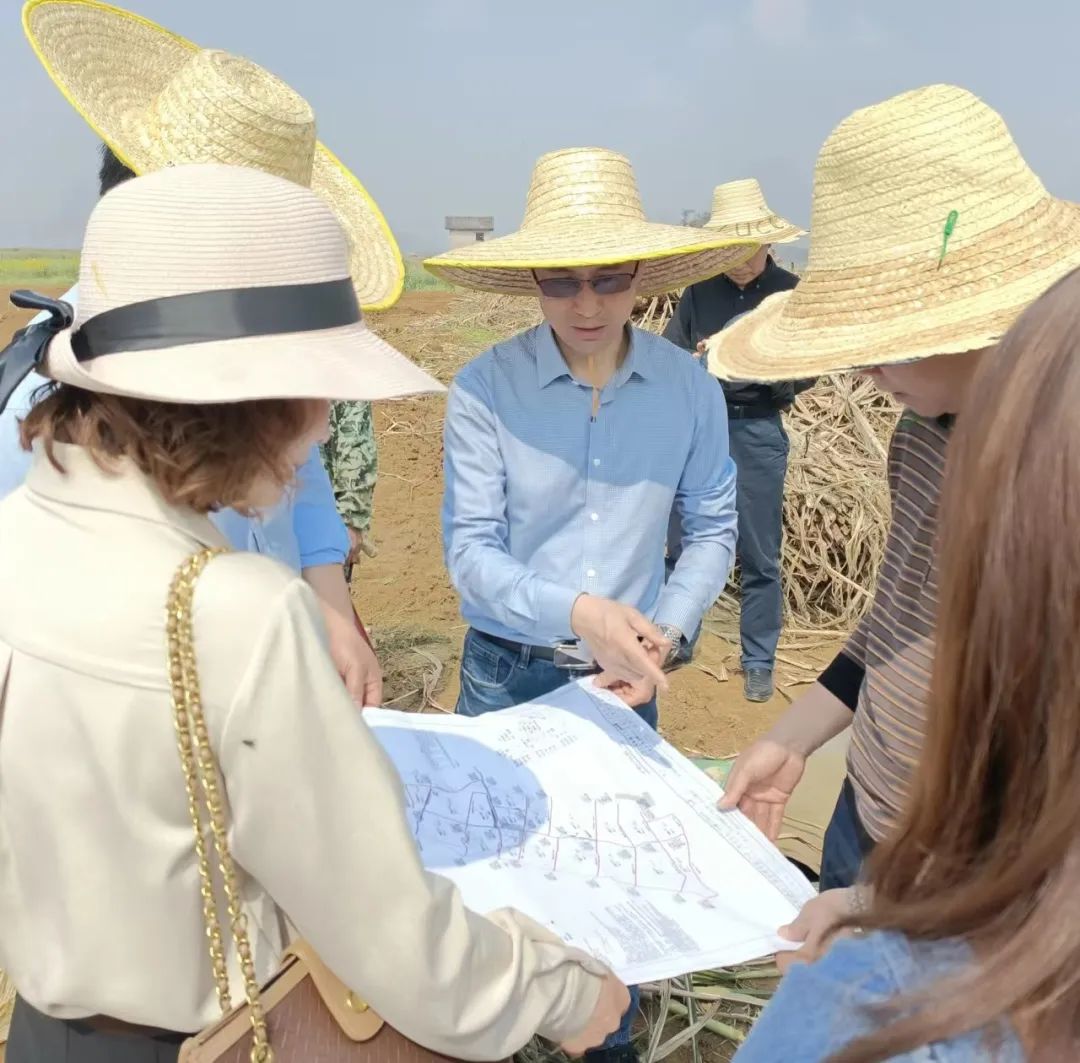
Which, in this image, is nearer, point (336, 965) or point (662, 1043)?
point (336, 965)

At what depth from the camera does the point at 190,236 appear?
0.80 meters

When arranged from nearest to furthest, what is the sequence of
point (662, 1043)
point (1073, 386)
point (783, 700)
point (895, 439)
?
1. point (1073, 386)
2. point (895, 439)
3. point (662, 1043)
4. point (783, 700)

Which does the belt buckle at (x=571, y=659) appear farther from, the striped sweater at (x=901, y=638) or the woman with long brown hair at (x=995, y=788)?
the woman with long brown hair at (x=995, y=788)

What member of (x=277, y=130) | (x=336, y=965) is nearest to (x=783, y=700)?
(x=277, y=130)

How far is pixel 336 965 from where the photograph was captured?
83 centimetres

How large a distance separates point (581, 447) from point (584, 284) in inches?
13.6

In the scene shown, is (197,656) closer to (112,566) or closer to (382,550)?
(112,566)

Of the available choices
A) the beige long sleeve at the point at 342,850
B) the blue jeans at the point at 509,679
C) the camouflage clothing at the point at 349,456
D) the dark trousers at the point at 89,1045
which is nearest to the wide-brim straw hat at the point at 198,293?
the beige long sleeve at the point at 342,850

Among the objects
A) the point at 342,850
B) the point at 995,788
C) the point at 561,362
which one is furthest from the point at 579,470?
the point at 995,788

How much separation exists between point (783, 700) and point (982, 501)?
396cm

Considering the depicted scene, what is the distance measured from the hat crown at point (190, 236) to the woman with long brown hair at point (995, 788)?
0.63m

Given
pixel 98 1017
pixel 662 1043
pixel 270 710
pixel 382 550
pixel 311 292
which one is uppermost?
pixel 311 292

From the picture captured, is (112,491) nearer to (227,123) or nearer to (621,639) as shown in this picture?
(621,639)

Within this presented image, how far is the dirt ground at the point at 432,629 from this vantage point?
410 cm
